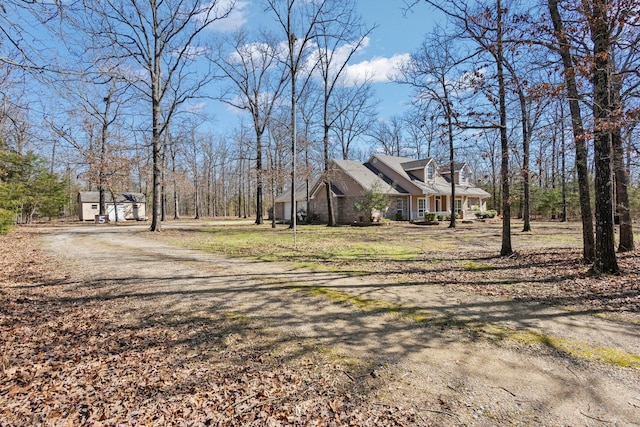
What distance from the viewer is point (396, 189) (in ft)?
94.9

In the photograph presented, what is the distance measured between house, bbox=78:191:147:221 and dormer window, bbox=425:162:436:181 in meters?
35.7

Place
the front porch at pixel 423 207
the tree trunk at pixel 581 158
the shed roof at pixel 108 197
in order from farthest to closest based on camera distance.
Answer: the shed roof at pixel 108 197
the front porch at pixel 423 207
the tree trunk at pixel 581 158

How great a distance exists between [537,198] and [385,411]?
37028 mm

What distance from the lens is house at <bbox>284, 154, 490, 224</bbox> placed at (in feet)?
92.6

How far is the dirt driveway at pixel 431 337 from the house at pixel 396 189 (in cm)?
2076

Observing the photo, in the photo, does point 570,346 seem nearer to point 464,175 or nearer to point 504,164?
point 504,164

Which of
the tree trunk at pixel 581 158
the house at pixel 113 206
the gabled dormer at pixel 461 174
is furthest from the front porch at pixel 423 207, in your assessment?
the house at pixel 113 206

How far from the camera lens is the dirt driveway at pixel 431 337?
2631mm

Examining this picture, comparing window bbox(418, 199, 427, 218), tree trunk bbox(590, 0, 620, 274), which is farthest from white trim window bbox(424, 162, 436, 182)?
tree trunk bbox(590, 0, 620, 274)

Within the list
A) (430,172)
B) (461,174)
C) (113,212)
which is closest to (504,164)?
(430,172)

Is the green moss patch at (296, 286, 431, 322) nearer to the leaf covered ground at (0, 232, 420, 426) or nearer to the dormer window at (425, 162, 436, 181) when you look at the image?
the leaf covered ground at (0, 232, 420, 426)

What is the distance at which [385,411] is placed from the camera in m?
2.59

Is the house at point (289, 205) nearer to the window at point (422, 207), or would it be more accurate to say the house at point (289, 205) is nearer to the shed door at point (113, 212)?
the window at point (422, 207)

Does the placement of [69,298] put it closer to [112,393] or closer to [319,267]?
[112,393]
